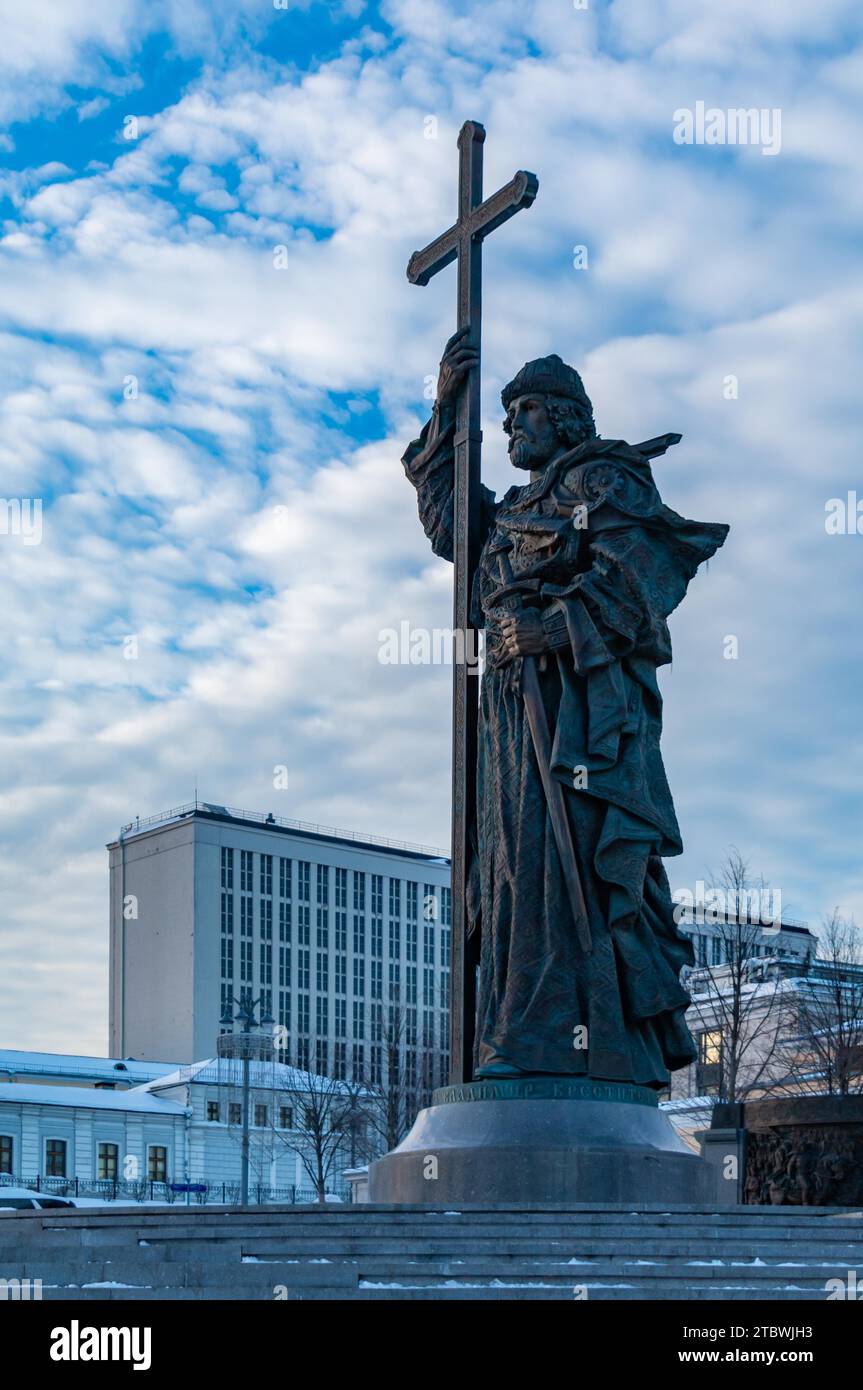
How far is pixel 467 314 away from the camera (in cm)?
1585

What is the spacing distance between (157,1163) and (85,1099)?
316cm

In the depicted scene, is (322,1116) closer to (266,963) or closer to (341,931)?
(266,963)

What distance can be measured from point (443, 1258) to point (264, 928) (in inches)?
3904

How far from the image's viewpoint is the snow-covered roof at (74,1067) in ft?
238

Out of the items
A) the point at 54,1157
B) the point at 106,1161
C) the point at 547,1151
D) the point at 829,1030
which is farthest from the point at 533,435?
the point at 106,1161

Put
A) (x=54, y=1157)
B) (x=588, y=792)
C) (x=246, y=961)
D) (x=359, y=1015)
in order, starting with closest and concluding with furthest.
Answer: (x=588, y=792)
(x=54, y=1157)
(x=246, y=961)
(x=359, y=1015)

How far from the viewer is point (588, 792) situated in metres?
14.1

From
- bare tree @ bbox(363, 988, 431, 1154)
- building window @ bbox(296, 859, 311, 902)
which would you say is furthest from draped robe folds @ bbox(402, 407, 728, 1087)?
building window @ bbox(296, 859, 311, 902)

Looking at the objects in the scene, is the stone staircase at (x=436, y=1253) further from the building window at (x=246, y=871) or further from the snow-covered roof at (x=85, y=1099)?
the building window at (x=246, y=871)

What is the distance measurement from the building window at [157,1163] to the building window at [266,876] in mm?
42820

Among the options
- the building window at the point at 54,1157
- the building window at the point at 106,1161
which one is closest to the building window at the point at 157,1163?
the building window at the point at 106,1161

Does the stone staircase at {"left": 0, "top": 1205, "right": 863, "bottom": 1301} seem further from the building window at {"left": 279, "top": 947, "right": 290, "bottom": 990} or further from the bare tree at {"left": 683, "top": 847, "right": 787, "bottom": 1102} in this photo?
the building window at {"left": 279, "top": 947, "right": 290, "bottom": 990}

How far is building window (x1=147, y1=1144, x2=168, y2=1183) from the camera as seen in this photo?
64.4m
